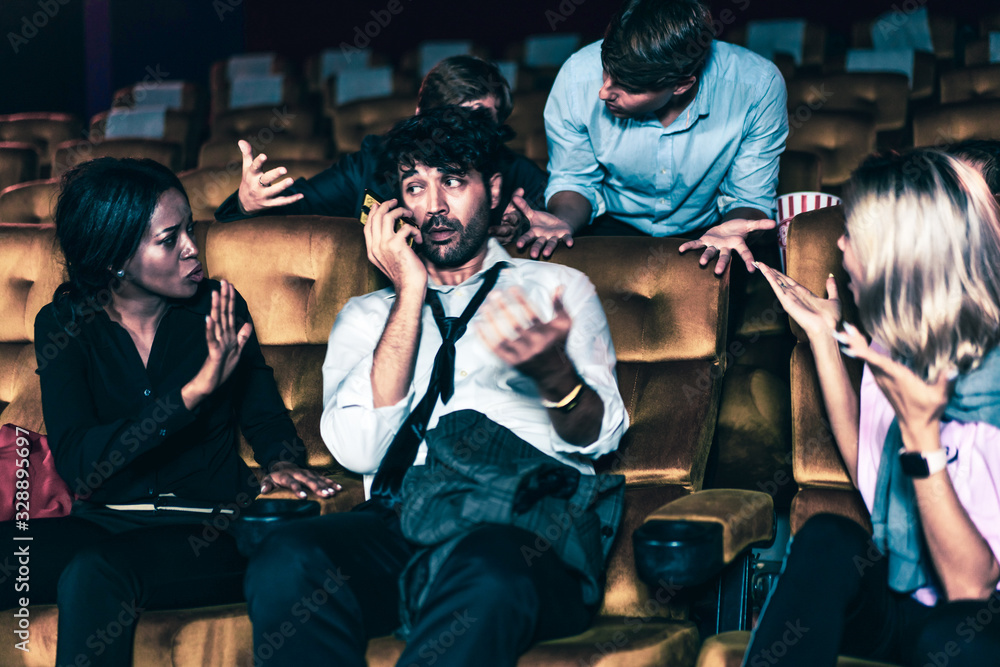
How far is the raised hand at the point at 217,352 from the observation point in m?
1.57

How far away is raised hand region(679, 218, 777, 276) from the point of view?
175 cm

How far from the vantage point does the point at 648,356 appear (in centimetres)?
179

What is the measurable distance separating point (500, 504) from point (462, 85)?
1.17 m

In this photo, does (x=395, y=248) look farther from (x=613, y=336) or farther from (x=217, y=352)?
(x=613, y=336)

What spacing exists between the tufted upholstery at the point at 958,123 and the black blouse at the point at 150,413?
8.45ft

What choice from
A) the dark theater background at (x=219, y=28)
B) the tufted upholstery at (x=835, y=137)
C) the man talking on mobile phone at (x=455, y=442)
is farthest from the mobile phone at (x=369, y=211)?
the dark theater background at (x=219, y=28)

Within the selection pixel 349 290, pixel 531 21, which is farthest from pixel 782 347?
pixel 531 21

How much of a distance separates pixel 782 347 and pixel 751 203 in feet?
1.19

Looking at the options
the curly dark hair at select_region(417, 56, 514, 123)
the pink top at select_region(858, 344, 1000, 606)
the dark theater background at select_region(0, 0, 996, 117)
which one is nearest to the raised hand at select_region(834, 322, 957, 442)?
the pink top at select_region(858, 344, 1000, 606)

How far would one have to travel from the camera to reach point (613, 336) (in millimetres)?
1812

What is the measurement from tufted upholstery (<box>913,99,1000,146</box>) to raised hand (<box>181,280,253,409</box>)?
262 centimetres

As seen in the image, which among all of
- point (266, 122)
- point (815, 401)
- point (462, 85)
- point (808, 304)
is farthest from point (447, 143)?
point (266, 122)

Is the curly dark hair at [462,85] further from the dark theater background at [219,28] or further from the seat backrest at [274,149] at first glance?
the dark theater background at [219,28]

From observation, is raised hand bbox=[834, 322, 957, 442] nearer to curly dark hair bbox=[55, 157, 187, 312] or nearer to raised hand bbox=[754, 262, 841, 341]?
raised hand bbox=[754, 262, 841, 341]
